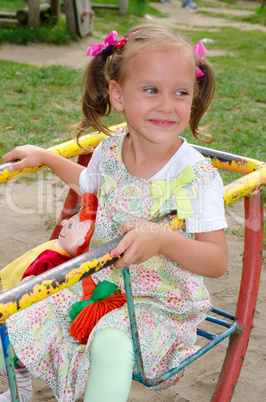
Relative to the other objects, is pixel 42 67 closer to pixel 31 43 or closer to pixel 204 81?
pixel 31 43

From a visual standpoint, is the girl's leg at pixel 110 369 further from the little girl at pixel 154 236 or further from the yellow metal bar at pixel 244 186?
the yellow metal bar at pixel 244 186

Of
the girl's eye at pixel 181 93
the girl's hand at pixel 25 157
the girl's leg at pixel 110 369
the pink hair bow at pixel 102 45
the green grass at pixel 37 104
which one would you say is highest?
the pink hair bow at pixel 102 45

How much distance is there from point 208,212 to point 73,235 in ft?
1.66

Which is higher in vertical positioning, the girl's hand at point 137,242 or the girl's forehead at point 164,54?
the girl's forehead at point 164,54

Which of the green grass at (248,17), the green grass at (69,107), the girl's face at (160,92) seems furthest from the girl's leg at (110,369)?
the green grass at (248,17)

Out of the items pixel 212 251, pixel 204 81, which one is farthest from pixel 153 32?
pixel 212 251

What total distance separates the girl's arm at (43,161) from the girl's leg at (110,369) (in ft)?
2.12

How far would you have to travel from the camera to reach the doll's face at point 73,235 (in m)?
1.86

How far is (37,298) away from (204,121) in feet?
13.8

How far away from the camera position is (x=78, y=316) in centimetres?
160

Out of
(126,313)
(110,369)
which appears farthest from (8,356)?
(126,313)

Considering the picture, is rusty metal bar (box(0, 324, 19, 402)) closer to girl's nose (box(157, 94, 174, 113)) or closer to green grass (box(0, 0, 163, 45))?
girl's nose (box(157, 94, 174, 113))

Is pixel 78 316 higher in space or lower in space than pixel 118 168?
lower

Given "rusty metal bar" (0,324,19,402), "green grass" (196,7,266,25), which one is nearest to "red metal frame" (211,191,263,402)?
"rusty metal bar" (0,324,19,402)
